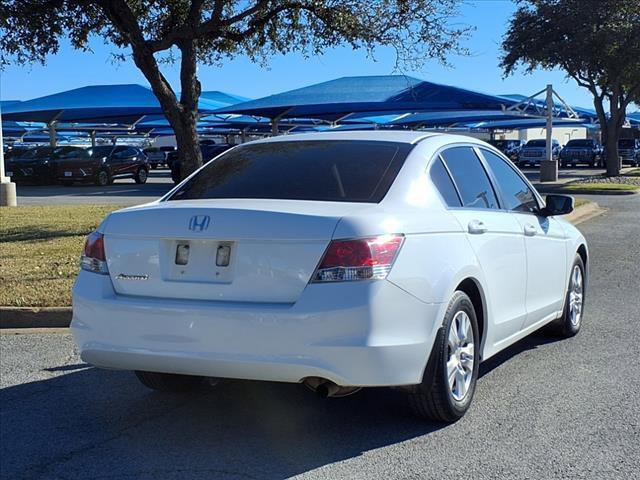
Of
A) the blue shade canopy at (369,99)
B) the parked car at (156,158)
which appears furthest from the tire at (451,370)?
the parked car at (156,158)

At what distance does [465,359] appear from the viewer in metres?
4.88

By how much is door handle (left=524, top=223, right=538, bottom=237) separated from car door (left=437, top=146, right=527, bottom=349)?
12 centimetres

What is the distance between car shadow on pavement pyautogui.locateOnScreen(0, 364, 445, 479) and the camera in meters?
4.21

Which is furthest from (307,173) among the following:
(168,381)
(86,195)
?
(86,195)

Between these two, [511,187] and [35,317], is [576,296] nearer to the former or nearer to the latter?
[511,187]

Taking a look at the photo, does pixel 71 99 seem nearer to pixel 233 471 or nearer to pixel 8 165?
pixel 8 165

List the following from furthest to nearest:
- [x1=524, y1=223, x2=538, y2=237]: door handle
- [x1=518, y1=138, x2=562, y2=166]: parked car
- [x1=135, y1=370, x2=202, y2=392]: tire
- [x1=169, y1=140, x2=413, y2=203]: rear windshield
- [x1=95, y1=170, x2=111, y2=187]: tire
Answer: [x1=518, y1=138, x2=562, y2=166]: parked car < [x1=95, y1=170, x2=111, y2=187]: tire < [x1=524, y1=223, x2=538, y2=237]: door handle < [x1=135, y1=370, x2=202, y2=392]: tire < [x1=169, y1=140, x2=413, y2=203]: rear windshield

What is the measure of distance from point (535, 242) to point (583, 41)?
24544mm

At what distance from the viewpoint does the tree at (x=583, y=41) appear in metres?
28.2

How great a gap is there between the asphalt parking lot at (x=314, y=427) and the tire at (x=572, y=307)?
34cm

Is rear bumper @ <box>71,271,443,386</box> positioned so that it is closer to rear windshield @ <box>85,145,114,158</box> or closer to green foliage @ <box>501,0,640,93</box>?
green foliage @ <box>501,0,640,93</box>

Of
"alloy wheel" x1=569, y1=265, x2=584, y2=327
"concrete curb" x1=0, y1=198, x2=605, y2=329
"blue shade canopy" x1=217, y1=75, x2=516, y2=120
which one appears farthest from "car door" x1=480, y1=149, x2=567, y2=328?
"blue shade canopy" x1=217, y1=75, x2=516, y2=120

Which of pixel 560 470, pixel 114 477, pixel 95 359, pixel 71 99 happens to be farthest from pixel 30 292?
pixel 71 99

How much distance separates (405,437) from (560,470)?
861mm
